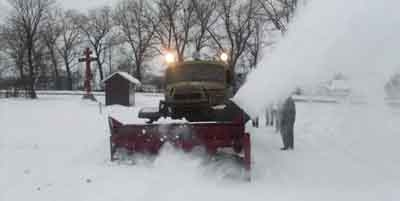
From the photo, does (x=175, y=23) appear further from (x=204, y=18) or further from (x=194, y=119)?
(x=194, y=119)

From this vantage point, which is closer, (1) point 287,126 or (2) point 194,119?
(2) point 194,119

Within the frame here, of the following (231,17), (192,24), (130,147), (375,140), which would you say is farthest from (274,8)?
(130,147)

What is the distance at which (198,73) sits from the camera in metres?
9.74

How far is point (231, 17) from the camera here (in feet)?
142

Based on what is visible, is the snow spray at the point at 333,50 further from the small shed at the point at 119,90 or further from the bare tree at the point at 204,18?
the bare tree at the point at 204,18

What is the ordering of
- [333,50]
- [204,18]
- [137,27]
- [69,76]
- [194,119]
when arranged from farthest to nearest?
[69,76]
[137,27]
[204,18]
[194,119]
[333,50]

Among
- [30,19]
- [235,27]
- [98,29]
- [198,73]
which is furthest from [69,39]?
[198,73]

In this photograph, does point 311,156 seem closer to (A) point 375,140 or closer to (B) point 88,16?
(A) point 375,140

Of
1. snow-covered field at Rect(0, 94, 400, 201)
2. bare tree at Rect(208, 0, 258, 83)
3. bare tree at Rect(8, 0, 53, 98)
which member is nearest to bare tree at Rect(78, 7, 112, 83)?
bare tree at Rect(8, 0, 53, 98)

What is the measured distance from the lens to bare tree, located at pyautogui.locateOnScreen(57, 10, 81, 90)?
56.6m

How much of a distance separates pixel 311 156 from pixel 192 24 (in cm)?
3862

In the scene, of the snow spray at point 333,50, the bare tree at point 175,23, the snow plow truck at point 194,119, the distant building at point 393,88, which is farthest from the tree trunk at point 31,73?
the distant building at point 393,88

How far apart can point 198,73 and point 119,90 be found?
18.2 m

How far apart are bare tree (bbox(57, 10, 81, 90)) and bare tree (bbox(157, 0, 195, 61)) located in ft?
51.8
